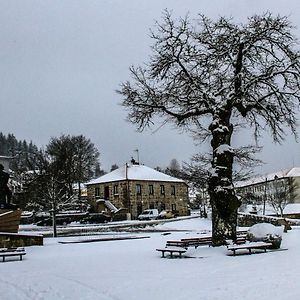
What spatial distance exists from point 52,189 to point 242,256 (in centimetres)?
2385

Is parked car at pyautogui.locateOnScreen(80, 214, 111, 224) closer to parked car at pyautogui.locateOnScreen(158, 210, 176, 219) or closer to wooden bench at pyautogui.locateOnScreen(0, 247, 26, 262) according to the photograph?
parked car at pyautogui.locateOnScreen(158, 210, 176, 219)

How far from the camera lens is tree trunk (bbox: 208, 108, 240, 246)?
2061 centimetres

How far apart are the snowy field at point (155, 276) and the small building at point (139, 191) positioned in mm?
49490

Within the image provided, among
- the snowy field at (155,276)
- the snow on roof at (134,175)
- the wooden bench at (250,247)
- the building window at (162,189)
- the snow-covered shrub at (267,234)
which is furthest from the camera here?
the building window at (162,189)

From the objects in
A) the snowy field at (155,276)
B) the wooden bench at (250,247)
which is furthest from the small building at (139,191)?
the wooden bench at (250,247)

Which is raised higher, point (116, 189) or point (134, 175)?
point (134, 175)

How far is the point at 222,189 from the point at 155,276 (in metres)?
8.18

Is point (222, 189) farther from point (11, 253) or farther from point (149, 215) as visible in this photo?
point (149, 215)

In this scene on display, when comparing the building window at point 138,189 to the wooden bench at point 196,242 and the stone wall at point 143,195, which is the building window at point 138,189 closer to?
the stone wall at point 143,195

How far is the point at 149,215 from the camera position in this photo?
65.6 metres

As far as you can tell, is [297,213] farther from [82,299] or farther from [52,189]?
[82,299]

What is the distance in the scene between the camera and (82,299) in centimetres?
1010

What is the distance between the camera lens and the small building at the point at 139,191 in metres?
69.4

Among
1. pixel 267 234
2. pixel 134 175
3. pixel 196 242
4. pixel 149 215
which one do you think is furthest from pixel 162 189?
pixel 267 234
